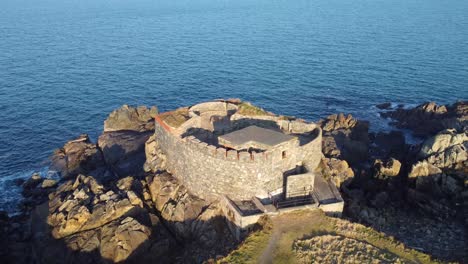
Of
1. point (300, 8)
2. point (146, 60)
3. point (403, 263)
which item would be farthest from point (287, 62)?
point (300, 8)

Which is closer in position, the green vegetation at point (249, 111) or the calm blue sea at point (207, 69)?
the green vegetation at point (249, 111)

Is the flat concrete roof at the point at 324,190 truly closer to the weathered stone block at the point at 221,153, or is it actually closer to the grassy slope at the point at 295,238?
the grassy slope at the point at 295,238

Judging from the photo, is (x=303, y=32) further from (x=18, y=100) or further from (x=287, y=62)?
(x=18, y=100)

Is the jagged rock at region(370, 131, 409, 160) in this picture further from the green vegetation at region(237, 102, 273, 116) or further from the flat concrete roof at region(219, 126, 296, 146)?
the flat concrete roof at region(219, 126, 296, 146)

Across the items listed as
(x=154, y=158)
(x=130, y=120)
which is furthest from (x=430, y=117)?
(x=130, y=120)

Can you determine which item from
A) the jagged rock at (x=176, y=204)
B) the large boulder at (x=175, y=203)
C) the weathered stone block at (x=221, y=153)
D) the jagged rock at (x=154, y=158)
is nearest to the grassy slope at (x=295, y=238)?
the weathered stone block at (x=221, y=153)
